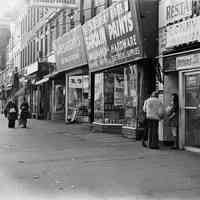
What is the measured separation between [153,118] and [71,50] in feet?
35.5

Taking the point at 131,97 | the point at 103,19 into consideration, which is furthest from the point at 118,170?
the point at 103,19

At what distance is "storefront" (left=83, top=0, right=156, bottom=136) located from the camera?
46.1 ft

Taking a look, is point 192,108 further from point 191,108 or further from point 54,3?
point 54,3

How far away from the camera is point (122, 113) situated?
17062mm

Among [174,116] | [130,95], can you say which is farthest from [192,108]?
[130,95]

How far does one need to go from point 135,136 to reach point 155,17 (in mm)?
3956

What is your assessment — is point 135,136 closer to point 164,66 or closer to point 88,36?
point 164,66

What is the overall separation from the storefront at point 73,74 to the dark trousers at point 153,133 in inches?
361

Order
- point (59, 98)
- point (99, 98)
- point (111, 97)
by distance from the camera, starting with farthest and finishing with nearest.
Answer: point (59, 98) → point (99, 98) → point (111, 97)

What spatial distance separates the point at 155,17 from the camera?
43.7 feet

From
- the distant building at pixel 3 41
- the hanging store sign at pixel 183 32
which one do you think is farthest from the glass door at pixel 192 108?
the distant building at pixel 3 41

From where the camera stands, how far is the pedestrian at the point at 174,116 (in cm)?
1166

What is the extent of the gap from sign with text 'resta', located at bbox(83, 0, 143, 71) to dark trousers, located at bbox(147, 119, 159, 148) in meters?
2.64

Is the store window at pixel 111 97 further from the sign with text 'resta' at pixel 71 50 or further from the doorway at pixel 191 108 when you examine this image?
the doorway at pixel 191 108
